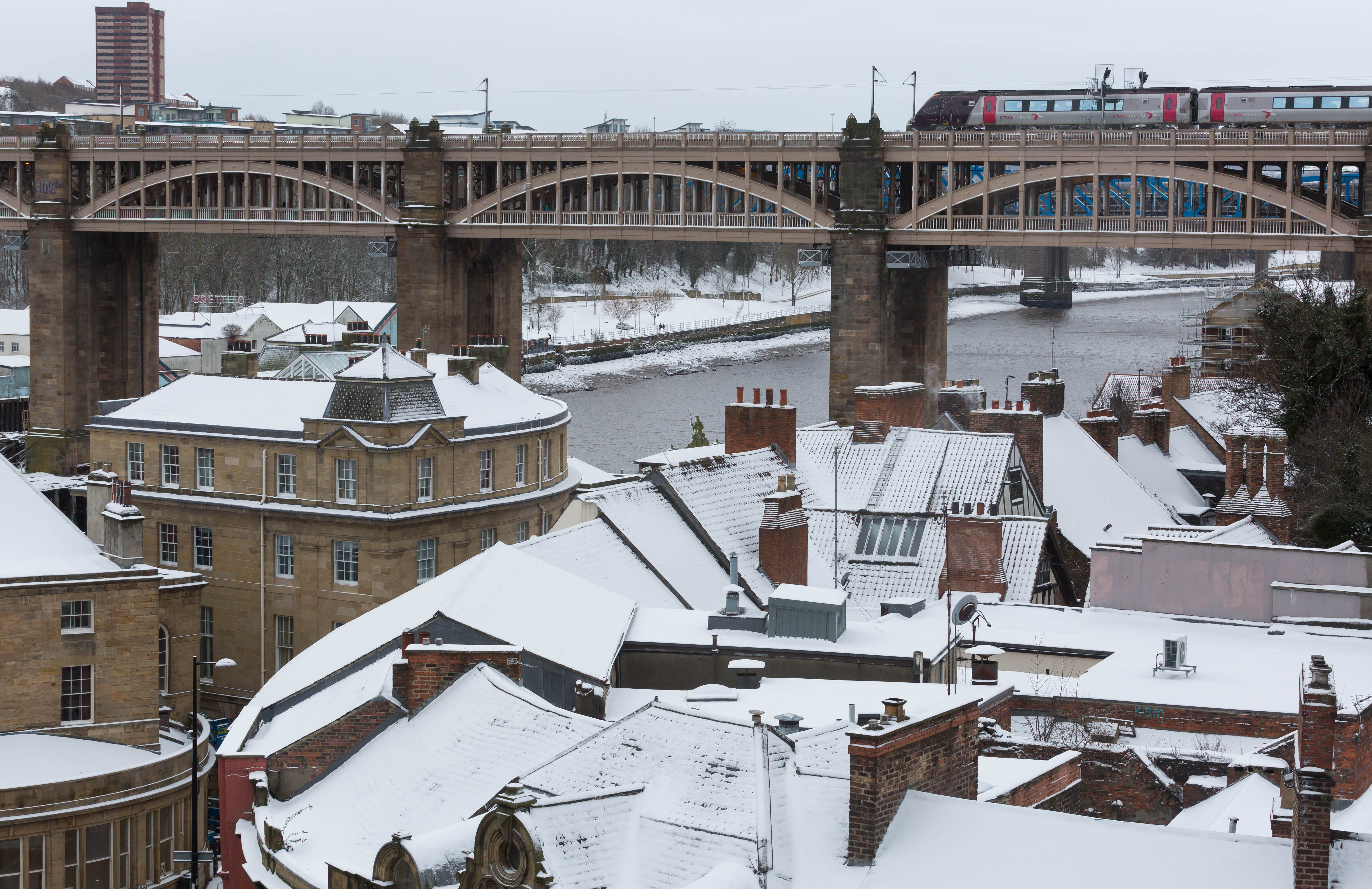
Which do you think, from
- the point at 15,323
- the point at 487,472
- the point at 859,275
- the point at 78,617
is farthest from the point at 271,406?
the point at 15,323

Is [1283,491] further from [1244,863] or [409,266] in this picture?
[409,266]

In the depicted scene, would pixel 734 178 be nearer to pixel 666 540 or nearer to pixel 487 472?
pixel 487 472

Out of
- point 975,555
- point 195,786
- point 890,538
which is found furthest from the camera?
point 890,538

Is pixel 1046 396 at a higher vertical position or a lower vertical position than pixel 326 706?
higher

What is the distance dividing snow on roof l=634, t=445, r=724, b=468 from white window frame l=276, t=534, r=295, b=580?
8705 mm

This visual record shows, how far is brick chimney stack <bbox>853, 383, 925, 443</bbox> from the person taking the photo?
44.3 m

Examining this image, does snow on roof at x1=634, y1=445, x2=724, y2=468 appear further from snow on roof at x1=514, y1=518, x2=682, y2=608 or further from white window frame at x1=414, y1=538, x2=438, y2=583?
white window frame at x1=414, y1=538, x2=438, y2=583

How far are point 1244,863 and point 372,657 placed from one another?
1313cm

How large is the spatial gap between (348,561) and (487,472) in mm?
4573

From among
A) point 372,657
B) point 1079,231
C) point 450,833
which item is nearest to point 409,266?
point 1079,231

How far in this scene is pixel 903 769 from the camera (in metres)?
17.6

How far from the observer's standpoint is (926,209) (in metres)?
62.1

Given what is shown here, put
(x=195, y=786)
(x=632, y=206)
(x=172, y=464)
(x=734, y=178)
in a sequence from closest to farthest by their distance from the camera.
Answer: (x=195, y=786) → (x=172, y=464) → (x=734, y=178) → (x=632, y=206)

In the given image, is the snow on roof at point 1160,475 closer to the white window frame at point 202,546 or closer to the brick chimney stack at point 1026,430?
the brick chimney stack at point 1026,430
